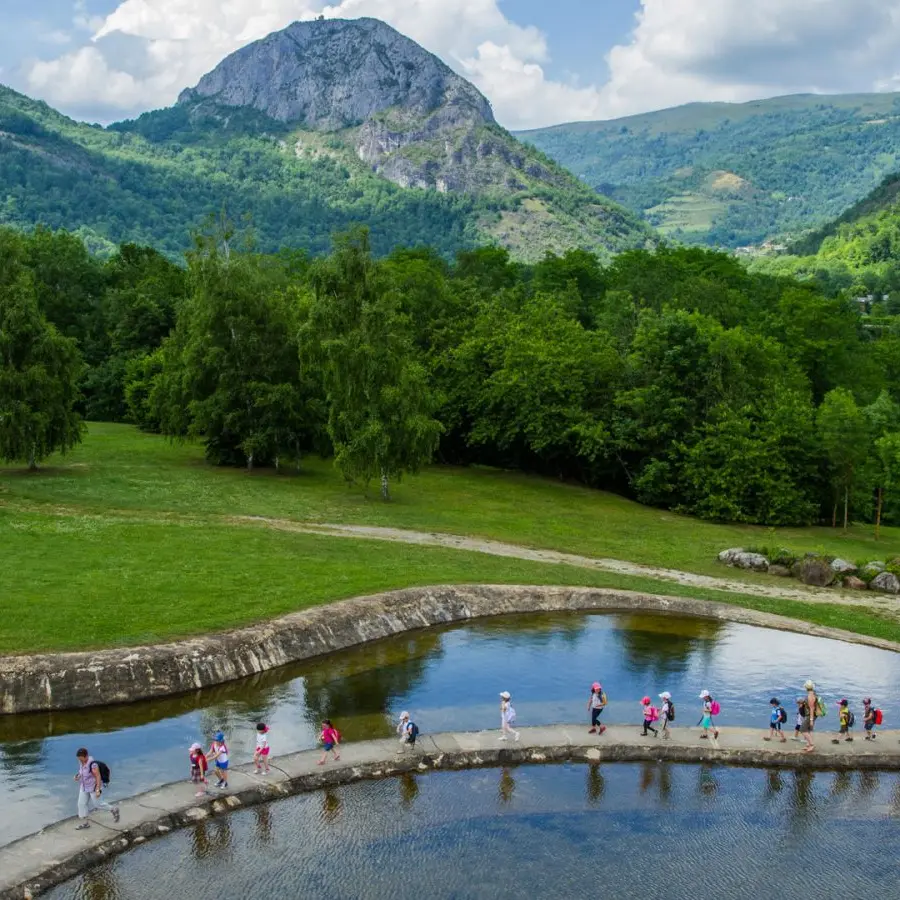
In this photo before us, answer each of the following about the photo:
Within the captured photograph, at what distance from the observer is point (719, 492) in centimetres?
7438

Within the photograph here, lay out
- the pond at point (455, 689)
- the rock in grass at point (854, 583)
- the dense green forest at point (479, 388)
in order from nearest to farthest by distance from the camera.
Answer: the pond at point (455, 689)
the rock in grass at point (854, 583)
the dense green forest at point (479, 388)

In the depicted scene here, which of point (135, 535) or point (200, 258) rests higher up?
point (200, 258)

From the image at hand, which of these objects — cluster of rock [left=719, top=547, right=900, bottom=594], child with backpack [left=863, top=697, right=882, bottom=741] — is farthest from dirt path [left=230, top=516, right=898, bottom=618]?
child with backpack [left=863, top=697, right=882, bottom=741]

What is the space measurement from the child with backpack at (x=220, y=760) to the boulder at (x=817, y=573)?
3777 cm

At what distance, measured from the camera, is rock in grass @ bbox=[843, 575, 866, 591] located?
55066 millimetres

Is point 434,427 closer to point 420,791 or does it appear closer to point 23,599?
point 23,599

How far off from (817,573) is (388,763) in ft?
111

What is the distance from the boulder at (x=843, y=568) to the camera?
5591 cm

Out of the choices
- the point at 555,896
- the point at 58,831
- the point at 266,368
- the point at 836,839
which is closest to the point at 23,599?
the point at 58,831

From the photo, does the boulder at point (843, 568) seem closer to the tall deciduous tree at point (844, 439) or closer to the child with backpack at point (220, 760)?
the tall deciduous tree at point (844, 439)

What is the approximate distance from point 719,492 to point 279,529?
113 ft

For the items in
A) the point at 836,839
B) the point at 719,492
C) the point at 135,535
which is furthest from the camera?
the point at 719,492

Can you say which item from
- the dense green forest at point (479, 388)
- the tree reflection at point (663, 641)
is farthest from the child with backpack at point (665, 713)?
the dense green forest at point (479, 388)

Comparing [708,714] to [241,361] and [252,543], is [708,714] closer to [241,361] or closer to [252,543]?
[252,543]
